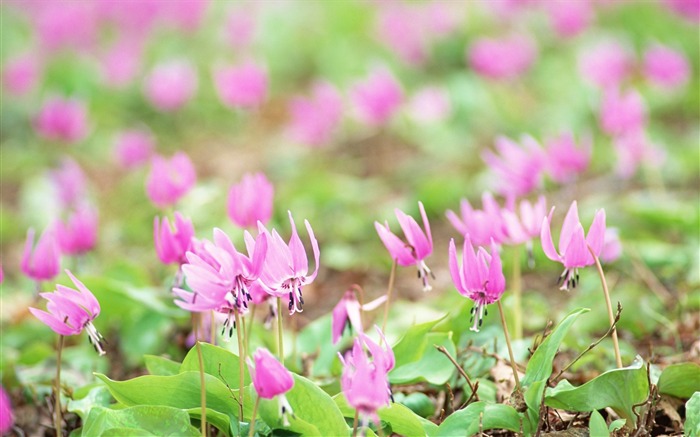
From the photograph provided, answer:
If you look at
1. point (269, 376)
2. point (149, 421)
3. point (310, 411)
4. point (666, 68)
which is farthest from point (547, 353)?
point (666, 68)

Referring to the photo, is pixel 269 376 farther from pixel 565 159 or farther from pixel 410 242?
pixel 565 159

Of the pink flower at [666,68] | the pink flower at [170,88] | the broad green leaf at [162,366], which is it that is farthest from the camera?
the pink flower at [170,88]

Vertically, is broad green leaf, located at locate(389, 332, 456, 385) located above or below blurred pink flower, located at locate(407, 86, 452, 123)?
above

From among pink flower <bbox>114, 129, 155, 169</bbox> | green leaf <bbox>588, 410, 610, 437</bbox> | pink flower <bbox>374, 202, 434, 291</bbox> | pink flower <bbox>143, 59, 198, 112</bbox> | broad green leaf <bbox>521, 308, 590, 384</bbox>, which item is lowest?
pink flower <bbox>114, 129, 155, 169</bbox>

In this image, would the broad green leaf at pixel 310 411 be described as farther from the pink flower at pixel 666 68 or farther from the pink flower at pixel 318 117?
the pink flower at pixel 666 68

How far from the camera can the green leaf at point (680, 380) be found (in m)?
2.05

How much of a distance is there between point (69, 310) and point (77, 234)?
1.16 m

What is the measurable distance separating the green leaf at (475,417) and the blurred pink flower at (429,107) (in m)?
3.91

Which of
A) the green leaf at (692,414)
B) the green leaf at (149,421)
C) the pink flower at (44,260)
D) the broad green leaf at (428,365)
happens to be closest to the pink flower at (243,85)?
the pink flower at (44,260)

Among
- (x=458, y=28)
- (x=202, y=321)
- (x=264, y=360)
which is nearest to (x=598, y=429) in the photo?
(x=264, y=360)

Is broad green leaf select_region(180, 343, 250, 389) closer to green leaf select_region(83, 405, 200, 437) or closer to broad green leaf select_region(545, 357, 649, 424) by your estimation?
green leaf select_region(83, 405, 200, 437)

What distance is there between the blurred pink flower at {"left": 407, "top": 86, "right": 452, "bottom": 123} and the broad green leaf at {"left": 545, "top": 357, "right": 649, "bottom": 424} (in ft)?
12.7

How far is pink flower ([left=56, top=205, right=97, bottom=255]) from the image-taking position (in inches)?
118

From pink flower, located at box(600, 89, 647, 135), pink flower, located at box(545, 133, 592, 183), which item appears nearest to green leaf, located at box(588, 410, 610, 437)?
pink flower, located at box(545, 133, 592, 183)
